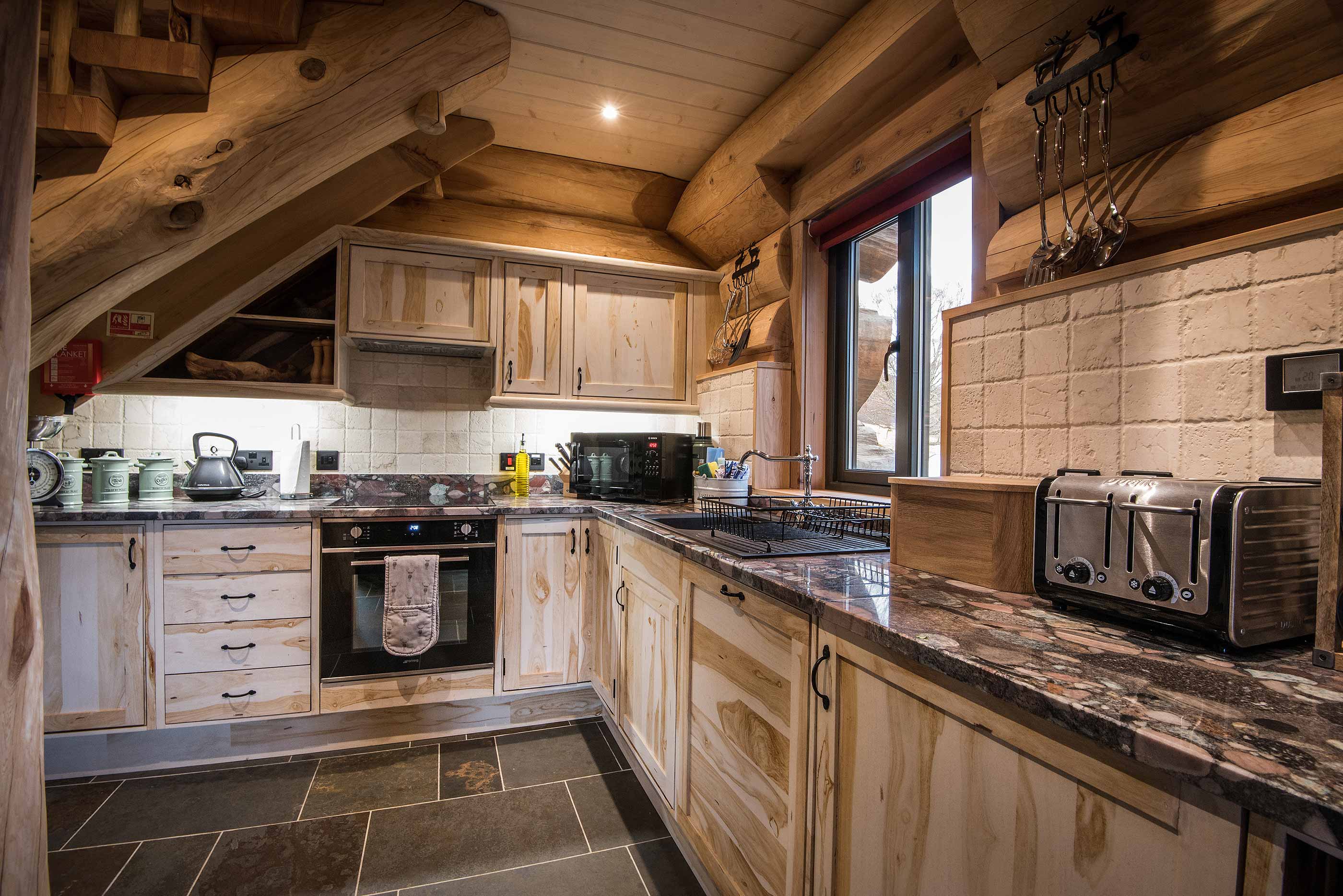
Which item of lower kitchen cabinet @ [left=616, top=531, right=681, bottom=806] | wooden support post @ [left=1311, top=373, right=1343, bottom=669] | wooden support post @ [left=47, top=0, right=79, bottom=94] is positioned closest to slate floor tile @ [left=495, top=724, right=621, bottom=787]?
→ lower kitchen cabinet @ [left=616, top=531, right=681, bottom=806]

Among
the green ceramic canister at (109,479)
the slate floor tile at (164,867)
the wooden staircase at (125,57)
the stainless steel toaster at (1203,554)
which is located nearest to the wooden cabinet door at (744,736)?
the stainless steel toaster at (1203,554)

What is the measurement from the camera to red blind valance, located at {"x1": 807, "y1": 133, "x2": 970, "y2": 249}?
77.2 inches

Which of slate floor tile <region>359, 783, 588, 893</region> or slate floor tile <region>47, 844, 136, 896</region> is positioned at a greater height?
slate floor tile <region>47, 844, 136, 896</region>

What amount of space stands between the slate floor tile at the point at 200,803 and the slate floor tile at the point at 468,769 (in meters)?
0.46

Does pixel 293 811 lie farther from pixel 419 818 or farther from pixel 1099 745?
pixel 1099 745

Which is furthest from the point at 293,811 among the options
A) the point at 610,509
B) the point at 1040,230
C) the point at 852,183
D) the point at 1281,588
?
the point at 852,183

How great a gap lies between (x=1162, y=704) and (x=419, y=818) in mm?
2126

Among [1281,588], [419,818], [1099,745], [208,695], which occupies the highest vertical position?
[1281,588]

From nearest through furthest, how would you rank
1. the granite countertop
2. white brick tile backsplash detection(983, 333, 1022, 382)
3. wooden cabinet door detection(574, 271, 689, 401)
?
the granite countertop, white brick tile backsplash detection(983, 333, 1022, 382), wooden cabinet door detection(574, 271, 689, 401)

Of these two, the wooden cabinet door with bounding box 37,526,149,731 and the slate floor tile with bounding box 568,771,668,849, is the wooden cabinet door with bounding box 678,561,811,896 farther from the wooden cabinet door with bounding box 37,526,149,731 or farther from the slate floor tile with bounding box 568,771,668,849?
the wooden cabinet door with bounding box 37,526,149,731

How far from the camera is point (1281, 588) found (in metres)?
0.82

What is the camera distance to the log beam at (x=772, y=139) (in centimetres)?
191

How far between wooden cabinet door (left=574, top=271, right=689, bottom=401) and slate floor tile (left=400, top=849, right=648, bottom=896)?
79.4 inches

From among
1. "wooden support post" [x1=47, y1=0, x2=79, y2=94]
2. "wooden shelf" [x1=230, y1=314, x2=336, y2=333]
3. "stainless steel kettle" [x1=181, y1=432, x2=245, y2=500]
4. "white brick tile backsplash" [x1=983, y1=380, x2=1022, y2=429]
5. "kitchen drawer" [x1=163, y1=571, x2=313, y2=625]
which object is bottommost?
"kitchen drawer" [x1=163, y1=571, x2=313, y2=625]
